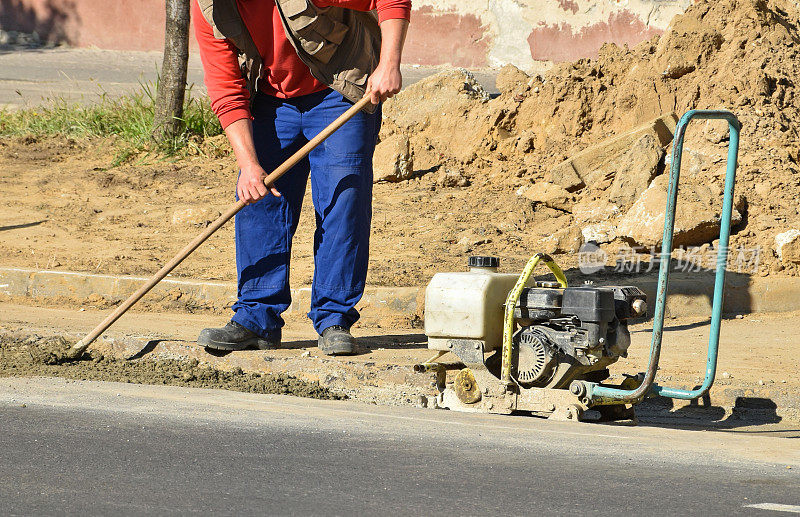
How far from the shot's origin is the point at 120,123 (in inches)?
424

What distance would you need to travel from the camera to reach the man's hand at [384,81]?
14.2ft

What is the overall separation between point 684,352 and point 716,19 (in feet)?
16.1

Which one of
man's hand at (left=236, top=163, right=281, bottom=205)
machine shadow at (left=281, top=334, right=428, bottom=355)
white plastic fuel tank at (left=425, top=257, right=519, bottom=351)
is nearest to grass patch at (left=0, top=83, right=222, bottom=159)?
machine shadow at (left=281, top=334, right=428, bottom=355)

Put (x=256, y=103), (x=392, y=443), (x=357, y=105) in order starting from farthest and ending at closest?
(x=256, y=103) → (x=357, y=105) → (x=392, y=443)

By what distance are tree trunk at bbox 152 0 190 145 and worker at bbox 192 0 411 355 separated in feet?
17.8

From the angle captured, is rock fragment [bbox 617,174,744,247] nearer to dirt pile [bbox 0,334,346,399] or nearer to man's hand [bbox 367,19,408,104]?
man's hand [bbox 367,19,408,104]

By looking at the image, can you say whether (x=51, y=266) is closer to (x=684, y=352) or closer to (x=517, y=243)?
(x=517, y=243)

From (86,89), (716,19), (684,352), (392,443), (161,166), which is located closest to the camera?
(392,443)

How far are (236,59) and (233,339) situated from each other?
1442 millimetres

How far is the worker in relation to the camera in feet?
14.8

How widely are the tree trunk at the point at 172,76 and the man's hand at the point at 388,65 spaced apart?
590 centimetres

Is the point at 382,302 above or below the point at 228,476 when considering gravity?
above

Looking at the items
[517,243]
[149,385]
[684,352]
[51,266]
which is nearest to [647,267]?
[517,243]

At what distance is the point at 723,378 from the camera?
466cm
